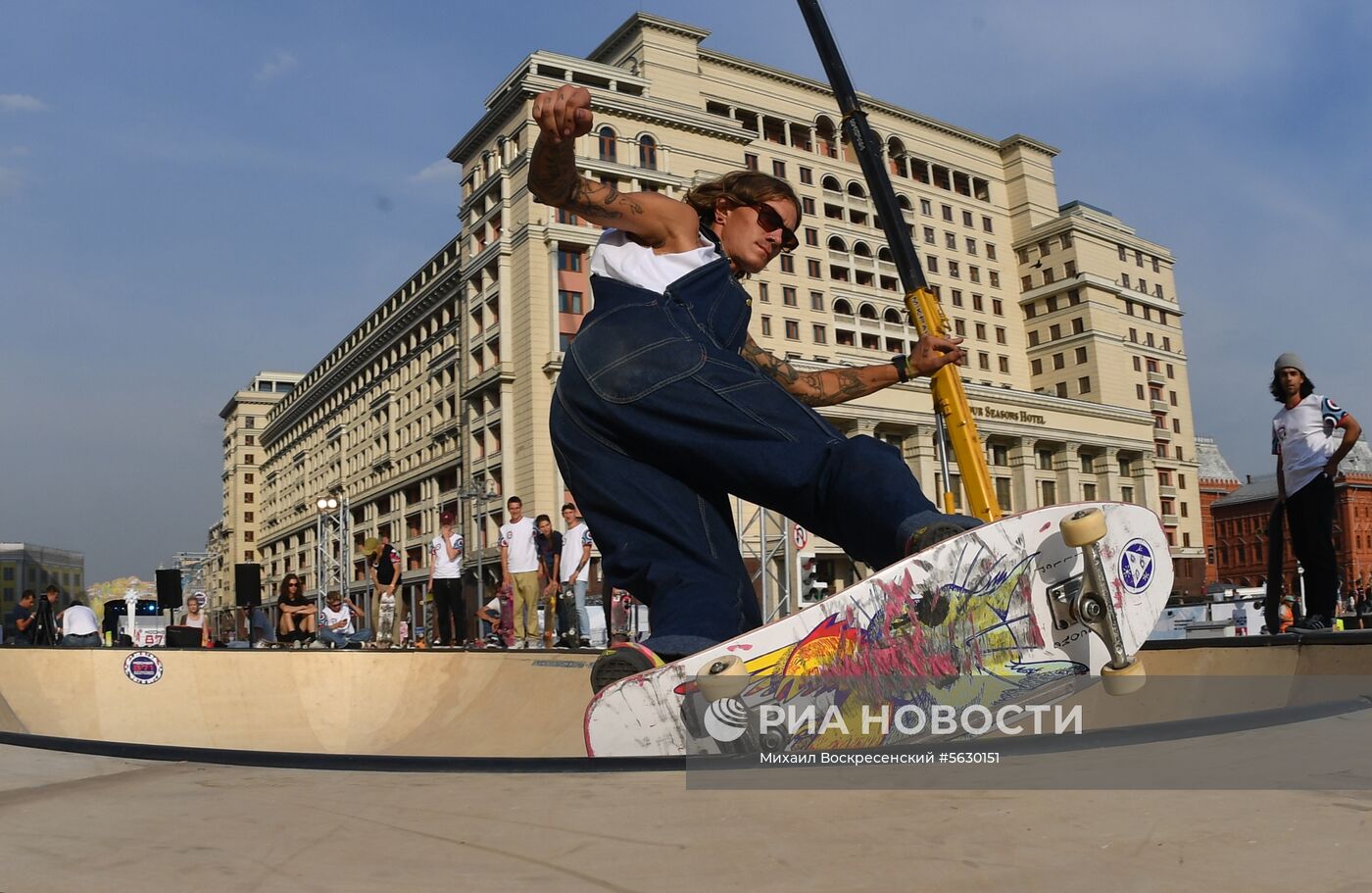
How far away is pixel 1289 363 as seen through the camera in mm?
4816

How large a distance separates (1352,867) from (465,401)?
48499mm

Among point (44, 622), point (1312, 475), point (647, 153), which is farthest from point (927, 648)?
point (647, 153)

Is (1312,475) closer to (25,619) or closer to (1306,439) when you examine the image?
(1306,439)

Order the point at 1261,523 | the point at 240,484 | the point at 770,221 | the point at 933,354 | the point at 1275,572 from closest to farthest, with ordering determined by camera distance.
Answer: the point at 770,221
the point at 933,354
the point at 1275,572
the point at 1261,523
the point at 240,484

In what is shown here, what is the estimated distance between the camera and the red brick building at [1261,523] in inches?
3017

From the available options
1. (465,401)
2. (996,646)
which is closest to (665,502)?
(996,646)

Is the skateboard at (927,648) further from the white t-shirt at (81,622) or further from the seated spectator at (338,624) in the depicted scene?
the seated spectator at (338,624)

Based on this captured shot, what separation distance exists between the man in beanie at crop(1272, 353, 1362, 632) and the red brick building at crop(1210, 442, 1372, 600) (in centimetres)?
7921

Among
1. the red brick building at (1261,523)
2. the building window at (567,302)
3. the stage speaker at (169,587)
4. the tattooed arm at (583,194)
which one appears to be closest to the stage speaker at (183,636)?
the stage speaker at (169,587)

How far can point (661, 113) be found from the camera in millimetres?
43469

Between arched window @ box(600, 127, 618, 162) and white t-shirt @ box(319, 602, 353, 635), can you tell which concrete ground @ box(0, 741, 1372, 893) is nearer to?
white t-shirt @ box(319, 602, 353, 635)

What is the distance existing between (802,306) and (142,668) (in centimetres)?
4854

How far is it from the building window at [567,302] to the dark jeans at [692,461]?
41.2 meters

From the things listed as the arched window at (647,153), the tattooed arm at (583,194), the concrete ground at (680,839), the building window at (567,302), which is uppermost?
the arched window at (647,153)
